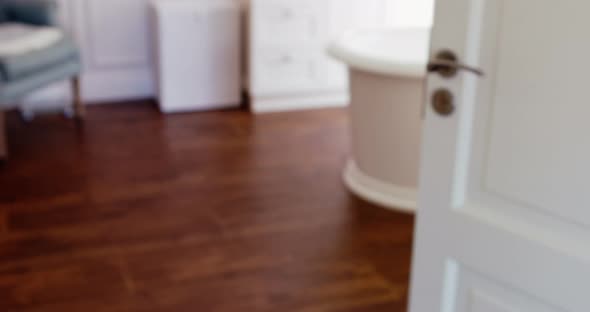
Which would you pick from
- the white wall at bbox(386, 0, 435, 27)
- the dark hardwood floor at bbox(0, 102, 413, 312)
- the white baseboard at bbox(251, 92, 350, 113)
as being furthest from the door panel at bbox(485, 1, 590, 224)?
the white wall at bbox(386, 0, 435, 27)

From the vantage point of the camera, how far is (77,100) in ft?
14.4

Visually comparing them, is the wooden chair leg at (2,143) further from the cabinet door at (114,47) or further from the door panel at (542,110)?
the door panel at (542,110)

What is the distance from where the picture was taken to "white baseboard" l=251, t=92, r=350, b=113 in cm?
465

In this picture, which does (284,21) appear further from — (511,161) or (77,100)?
(511,161)

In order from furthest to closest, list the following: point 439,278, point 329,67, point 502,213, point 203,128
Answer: point 329,67
point 203,128
point 439,278
point 502,213

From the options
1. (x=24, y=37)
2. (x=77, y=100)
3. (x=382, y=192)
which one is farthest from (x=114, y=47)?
(x=382, y=192)

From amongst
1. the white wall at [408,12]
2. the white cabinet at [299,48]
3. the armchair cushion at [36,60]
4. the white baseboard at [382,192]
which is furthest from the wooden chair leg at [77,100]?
the white wall at [408,12]

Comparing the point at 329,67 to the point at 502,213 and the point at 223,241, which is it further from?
the point at 502,213

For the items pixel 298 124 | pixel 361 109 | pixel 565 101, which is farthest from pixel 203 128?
pixel 565 101

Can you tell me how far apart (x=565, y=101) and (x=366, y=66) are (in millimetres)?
1792

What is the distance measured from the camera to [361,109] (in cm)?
335

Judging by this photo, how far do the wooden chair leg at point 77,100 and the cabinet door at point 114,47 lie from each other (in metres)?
0.35

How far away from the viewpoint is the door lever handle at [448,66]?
1.49 meters

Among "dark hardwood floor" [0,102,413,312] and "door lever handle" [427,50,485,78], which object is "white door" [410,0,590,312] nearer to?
"door lever handle" [427,50,485,78]
